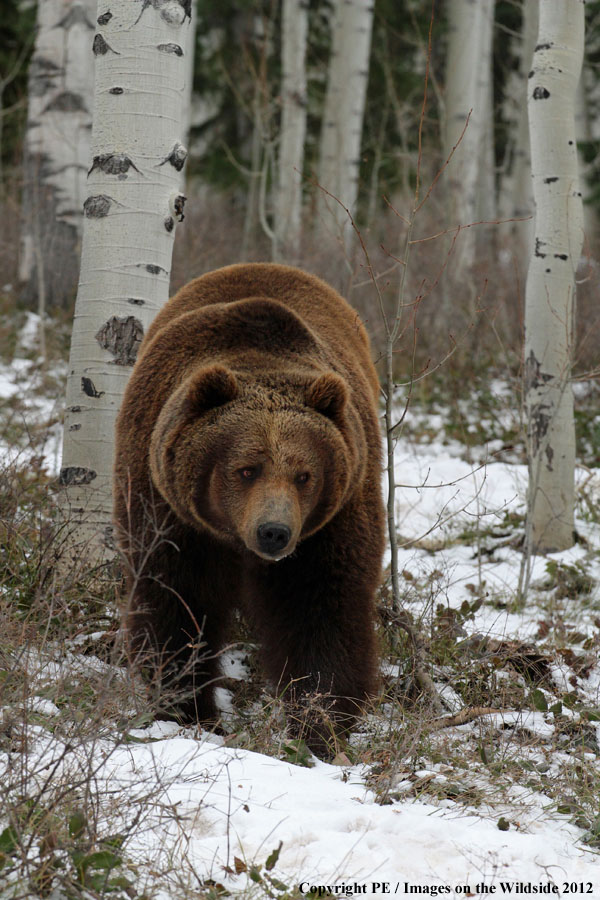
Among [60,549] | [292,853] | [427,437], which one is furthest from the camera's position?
[427,437]

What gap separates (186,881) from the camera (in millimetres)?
2555

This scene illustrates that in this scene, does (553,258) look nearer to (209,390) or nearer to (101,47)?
(101,47)

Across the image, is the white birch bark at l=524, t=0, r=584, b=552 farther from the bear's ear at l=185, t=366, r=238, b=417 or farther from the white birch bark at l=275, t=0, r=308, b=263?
the white birch bark at l=275, t=0, r=308, b=263

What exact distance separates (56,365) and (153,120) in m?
5.05

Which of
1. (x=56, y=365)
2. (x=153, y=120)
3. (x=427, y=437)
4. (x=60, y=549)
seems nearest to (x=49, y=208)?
(x=56, y=365)

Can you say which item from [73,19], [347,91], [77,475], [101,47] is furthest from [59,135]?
[77,475]

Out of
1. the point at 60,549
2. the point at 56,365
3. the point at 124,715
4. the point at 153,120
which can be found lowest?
the point at 124,715

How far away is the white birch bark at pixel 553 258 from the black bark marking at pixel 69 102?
5.99m

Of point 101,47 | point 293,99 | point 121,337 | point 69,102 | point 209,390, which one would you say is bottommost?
point 209,390

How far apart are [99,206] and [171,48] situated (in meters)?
0.90

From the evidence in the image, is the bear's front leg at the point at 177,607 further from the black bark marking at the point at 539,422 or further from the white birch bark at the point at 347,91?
the white birch bark at the point at 347,91

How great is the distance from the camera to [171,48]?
15.8 ft

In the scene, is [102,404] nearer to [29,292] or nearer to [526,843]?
[526,843]

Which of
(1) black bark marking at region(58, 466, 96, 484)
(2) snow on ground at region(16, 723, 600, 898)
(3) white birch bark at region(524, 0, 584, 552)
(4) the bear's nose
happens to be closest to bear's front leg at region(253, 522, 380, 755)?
(4) the bear's nose
